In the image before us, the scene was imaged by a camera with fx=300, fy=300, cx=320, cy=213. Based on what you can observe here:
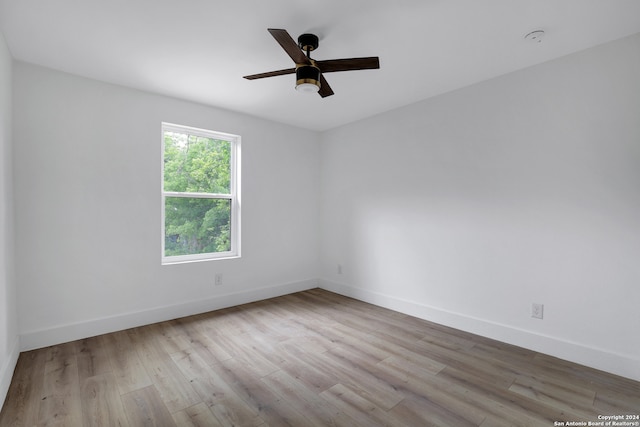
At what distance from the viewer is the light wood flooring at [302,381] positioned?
5.91 feet

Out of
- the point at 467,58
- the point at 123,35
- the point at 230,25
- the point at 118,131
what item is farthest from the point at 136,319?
the point at 467,58

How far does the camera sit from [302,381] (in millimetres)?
2172

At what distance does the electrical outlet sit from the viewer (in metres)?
2.57

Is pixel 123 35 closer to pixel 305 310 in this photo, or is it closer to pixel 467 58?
pixel 467 58

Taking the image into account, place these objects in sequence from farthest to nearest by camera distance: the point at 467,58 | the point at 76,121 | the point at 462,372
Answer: the point at 76,121 → the point at 467,58 → the point at 462,372

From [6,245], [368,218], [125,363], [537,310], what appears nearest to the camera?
[6,245]

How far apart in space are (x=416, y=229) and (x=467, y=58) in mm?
1768

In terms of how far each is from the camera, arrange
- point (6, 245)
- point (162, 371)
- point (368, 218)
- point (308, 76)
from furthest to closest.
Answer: point (368, 218)
point (162, 371)
point (6, 245)
point (308, 76)

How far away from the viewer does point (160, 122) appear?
10.6 ft

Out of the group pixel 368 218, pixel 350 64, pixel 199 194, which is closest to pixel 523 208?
pixel 368 218

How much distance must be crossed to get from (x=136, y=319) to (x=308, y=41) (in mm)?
3075

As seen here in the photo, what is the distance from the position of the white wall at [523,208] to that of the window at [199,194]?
1.81 metres

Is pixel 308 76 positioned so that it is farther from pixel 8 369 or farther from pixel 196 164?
pixel 8 369

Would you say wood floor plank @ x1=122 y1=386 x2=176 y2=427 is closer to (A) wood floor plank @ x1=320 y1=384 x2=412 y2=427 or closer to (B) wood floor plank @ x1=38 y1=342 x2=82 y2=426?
(B) wood floor plank @ x1=38 y1=342 x2=82 y2=426
